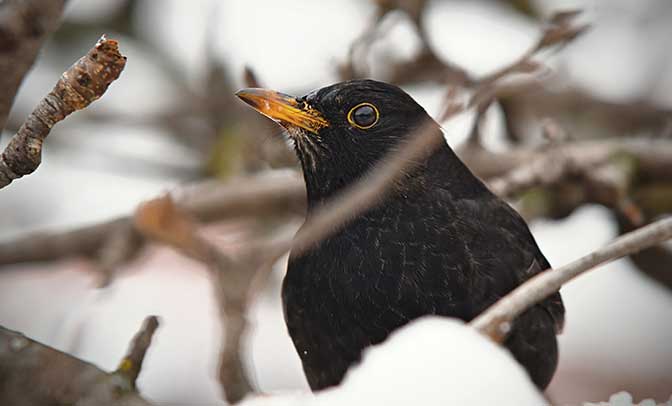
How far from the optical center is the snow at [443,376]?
2.54 meters

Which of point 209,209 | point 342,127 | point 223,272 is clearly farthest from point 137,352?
point 209,209

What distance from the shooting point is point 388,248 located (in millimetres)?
3365

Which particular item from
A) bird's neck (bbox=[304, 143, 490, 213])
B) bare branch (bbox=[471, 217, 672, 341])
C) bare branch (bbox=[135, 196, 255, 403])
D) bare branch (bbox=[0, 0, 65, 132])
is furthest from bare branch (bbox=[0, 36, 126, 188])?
bare branch (bbox=[135, 196, 255, 403])

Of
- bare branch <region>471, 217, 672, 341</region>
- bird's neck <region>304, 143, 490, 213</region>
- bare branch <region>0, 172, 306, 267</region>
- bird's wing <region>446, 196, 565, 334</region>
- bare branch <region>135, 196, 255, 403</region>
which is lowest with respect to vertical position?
bare branch <region>0, 172, 306, 267</region>

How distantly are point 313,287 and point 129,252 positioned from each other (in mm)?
2139

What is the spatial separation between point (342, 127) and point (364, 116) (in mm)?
92

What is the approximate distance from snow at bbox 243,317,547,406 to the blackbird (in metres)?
0.58

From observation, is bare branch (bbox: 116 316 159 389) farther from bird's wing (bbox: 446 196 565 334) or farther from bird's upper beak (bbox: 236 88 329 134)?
bird's wing (bbox: 446 196 565 334)

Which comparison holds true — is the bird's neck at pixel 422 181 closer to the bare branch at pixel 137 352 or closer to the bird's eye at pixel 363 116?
the bird's eye at pixel 363 116

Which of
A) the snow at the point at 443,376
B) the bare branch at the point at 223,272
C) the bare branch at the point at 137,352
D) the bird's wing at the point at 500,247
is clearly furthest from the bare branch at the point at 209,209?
the snow at the point at 443,376

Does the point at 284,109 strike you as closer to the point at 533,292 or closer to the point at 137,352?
the point at 137,352

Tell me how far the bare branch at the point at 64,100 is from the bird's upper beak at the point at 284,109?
1.26 meters

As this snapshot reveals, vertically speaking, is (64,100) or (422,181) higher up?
(64,100)

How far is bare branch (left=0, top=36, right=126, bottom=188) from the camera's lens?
2.15 metres
